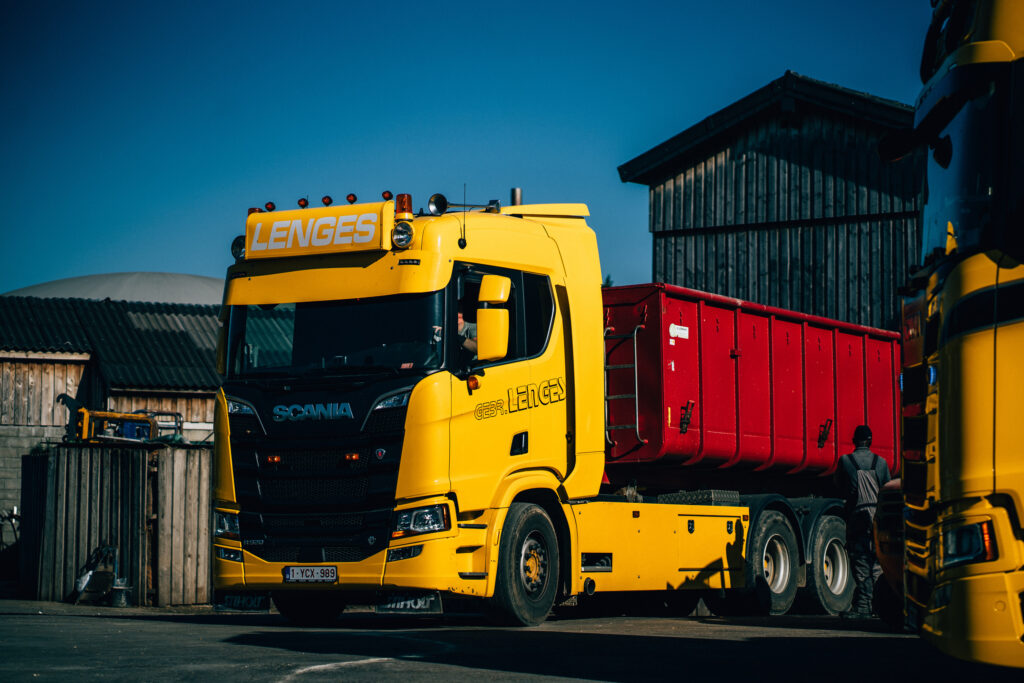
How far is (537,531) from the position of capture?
11406mm

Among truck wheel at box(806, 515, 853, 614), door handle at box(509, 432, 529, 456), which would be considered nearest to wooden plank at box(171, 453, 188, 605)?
door handle at box(509, 432, 529, 456)

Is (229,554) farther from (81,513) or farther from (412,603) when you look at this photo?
(81,513)

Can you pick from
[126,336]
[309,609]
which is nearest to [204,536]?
[309,609]

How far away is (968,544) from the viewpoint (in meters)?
6.14

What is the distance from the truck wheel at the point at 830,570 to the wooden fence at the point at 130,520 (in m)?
7.51

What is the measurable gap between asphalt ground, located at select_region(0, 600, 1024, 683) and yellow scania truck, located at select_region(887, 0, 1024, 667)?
176cm

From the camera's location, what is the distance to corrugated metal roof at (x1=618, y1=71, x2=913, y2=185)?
79.5 feet

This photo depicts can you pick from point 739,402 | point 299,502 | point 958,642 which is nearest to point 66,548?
point 299,502

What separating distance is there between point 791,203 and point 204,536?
45.8 ft

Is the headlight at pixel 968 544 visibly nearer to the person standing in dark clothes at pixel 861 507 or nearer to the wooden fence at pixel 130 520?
the person standing in dark clothes at pixel 861 507

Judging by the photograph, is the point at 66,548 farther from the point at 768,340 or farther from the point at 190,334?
the point at 190,334

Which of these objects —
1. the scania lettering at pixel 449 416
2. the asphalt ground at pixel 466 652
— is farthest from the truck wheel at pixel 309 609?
the asphalt ground at pixel 466 652

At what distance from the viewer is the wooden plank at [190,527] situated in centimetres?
1638

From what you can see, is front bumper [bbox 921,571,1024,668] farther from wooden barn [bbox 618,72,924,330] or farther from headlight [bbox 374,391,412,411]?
wooden barn [bbox 618,72,924,330]
